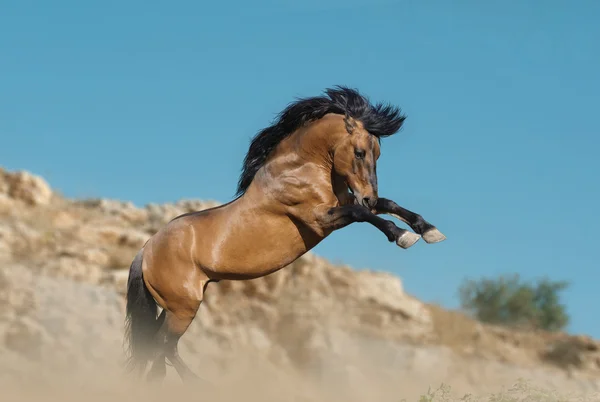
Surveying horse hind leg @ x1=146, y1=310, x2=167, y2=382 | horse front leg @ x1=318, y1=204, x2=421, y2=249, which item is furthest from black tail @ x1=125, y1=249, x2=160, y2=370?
horse front leg @ x1=318, y1=204, x2=421, y2=249

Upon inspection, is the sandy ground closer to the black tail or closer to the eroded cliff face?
the eroded cliff face

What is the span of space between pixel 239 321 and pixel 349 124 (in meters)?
13.7

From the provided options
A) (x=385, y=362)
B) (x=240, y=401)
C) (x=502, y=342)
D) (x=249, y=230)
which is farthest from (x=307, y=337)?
(x=249, y=230)

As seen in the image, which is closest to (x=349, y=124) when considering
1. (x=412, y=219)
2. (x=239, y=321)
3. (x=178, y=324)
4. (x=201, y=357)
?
(x=412, y=219)

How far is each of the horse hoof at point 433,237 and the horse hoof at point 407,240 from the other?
0.17 metres

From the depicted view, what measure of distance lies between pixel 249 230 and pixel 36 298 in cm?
1129

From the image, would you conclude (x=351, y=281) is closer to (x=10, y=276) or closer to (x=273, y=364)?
(x=273, y=364)

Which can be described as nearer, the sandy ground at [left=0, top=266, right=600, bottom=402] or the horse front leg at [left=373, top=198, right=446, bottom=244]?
the horse front leg at [left=373, top=198, right=446, bottom=244]

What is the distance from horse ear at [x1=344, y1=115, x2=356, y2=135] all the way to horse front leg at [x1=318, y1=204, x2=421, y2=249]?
72cm

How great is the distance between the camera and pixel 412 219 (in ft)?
22.7

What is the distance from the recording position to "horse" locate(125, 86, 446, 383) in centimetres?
702

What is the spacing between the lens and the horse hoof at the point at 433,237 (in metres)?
6.66

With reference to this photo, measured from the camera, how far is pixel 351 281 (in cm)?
2281

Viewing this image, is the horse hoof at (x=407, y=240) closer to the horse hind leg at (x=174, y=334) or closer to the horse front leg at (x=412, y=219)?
the horse front leg at (x=412, y=219)
